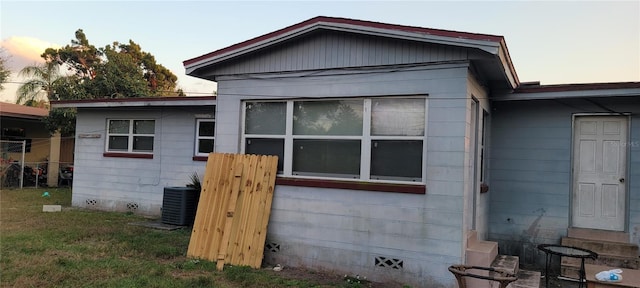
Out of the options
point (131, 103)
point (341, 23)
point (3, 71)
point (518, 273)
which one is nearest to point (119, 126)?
point (131, 103)

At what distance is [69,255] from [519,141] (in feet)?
24.0

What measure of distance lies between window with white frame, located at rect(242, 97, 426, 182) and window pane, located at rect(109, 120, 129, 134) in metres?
6.13

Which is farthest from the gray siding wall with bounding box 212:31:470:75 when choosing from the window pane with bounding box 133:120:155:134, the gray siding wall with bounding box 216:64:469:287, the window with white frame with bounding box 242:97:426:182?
the window pane with bounding box 133:120:155:134

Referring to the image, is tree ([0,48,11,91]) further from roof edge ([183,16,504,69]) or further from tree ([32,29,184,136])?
roof edge ([183,16,504,69])

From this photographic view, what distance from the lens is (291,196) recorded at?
620 centimetres

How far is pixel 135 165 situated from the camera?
35.8ft

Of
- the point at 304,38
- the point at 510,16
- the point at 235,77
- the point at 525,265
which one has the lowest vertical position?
the point at 525,265

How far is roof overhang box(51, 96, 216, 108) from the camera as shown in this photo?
31.9ft

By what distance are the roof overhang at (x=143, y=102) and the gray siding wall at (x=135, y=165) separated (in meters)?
0.38

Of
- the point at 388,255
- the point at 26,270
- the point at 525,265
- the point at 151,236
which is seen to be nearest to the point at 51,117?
the point at 151,236

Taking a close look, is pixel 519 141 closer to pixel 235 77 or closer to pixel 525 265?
pixel 525 265

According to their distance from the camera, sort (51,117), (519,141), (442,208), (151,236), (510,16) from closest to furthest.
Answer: (442,208)
(519,141)
(151,236)
(510,16)
(51,117)

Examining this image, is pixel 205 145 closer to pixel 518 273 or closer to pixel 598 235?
pixel 518 273

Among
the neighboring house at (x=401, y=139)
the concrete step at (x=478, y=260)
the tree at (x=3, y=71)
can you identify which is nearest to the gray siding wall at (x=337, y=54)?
the neighboring house at (x=401, y=139)
